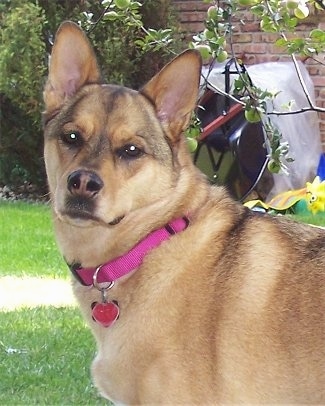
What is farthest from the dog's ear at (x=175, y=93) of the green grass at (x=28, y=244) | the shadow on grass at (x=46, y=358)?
the green grass at (x=28, y=244)

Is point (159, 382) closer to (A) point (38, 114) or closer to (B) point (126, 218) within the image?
(B) point (126, 218)

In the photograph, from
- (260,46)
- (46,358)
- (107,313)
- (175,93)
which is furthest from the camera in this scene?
(260,46)

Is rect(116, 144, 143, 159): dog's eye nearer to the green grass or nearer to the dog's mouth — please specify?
the dog's mouth

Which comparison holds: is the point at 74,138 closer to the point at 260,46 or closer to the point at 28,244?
the point at 28,244

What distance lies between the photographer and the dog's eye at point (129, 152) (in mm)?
3184

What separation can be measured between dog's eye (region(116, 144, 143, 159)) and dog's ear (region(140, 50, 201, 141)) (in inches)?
7.8

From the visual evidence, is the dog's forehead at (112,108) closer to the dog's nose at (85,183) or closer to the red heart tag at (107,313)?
the dog's nose at (85,183)

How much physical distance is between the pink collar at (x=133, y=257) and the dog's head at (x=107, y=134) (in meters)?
0.11

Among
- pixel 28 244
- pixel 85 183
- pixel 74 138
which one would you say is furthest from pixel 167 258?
pixel 28 244

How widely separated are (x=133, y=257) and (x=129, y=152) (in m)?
0.40

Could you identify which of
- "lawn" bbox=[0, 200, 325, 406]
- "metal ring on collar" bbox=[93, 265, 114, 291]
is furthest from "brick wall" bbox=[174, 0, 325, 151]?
"metal ring on collar" bbox=[93, 265, 114, 291]

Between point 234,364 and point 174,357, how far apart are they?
22 cm

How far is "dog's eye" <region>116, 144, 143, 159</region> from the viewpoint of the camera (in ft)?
10.4

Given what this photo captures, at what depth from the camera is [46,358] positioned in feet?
15.1
